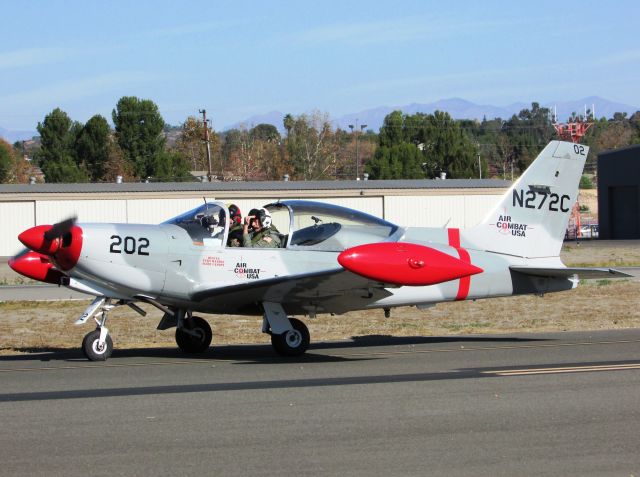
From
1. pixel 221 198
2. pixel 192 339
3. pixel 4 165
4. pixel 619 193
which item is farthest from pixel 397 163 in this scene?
pixel 192 339

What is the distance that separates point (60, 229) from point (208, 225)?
6.94ft

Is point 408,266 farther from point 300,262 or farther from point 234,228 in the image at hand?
point 234,228

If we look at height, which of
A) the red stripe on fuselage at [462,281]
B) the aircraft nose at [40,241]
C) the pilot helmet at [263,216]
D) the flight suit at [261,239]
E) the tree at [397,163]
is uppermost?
the tree at [397,163]

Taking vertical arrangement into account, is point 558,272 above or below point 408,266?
below

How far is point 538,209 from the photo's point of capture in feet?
50.1

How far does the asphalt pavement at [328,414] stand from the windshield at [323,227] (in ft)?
5.39

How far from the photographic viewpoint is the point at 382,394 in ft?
32.1

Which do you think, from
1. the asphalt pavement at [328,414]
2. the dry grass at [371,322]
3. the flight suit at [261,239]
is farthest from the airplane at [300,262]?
the dry grass at [371,322]

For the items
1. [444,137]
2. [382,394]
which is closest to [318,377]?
[382,394]

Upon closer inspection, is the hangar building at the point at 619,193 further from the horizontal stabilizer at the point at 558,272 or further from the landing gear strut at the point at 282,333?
the landing gear strut at the point at 282,333

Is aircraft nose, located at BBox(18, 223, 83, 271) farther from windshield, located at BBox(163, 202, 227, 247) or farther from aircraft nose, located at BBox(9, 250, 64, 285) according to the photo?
windshield, located at BBox(163, 202, 227, 247)

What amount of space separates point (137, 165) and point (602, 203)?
39.1 metres

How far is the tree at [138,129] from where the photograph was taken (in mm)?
82625

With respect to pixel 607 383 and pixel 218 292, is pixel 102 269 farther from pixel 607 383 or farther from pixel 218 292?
pixel 607 383
